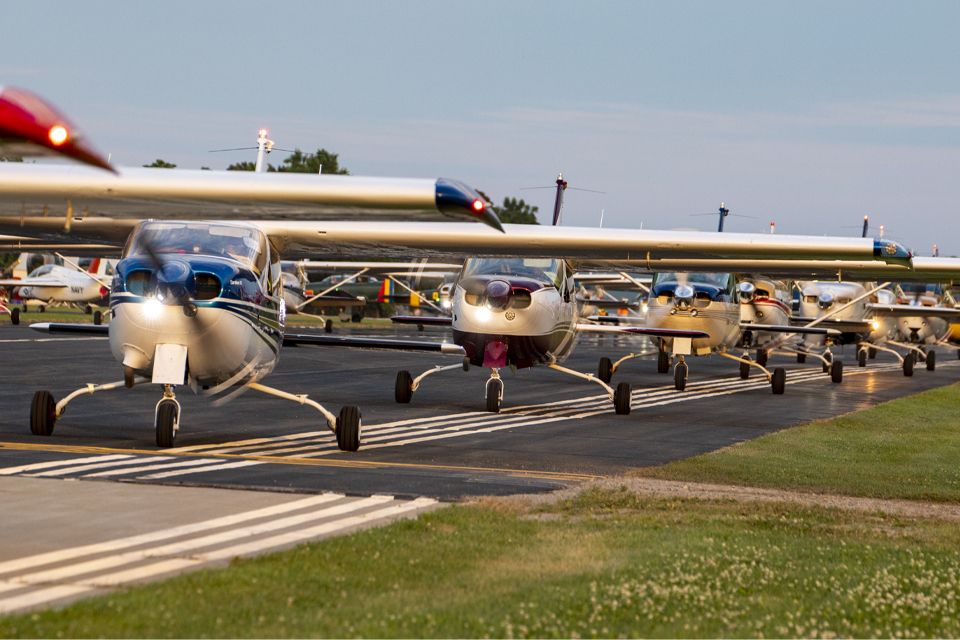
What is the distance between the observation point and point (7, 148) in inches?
139

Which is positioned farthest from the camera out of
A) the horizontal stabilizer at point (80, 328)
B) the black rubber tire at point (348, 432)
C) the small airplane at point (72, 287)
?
the small airplane at point (72, 287)

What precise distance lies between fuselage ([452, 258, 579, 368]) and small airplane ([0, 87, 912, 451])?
0.07ft

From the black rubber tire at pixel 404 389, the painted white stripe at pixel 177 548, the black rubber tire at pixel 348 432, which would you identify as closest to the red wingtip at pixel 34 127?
the painted white stripe at pixel 177 548

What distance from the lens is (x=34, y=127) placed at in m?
3.39

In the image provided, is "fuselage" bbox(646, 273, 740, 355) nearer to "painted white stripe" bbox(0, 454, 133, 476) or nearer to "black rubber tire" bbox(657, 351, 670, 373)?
"black rubber tire" bbox(657, 351, 670, 373)

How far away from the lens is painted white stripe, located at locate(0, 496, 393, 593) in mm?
5148

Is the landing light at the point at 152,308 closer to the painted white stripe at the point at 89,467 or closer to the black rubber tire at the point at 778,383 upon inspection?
the painted white stripe at the point at 89,467

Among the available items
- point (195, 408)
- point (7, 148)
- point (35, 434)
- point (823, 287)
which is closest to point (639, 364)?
point (823, 287)

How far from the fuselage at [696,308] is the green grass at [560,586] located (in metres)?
13.6

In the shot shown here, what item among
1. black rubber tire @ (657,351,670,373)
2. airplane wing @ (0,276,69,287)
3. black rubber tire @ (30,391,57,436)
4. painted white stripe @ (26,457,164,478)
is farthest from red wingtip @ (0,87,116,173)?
airplane wing @ (0,276,69,287)

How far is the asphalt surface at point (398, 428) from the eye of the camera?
8.78m

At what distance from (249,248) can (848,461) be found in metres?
6.23

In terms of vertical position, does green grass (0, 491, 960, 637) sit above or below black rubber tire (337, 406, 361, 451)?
above

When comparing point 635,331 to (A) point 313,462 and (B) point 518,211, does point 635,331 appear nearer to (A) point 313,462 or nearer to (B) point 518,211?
(A) point 313,462
